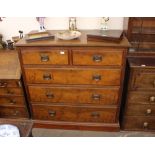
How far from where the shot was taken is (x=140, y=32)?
6.28ft

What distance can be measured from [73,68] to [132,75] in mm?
586

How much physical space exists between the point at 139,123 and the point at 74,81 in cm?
93

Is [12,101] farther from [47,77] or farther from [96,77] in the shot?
[96,77]

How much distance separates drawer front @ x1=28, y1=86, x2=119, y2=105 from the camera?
197 cm

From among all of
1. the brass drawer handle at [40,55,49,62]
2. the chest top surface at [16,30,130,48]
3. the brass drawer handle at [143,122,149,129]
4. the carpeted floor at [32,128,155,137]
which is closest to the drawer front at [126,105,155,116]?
the brass drawer handle at [143,122,149,129]

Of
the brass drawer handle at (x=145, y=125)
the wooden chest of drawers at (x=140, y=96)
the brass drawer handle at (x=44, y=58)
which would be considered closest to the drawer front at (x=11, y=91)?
the brass drawer handle at (x=44, y=58)

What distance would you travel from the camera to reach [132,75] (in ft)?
5.98

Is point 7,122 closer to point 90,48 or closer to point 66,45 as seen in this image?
point 66,45

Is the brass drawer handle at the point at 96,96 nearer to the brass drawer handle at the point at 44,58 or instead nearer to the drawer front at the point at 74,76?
the drawer front at the point at 74,76

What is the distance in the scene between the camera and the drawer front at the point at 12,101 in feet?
6.96

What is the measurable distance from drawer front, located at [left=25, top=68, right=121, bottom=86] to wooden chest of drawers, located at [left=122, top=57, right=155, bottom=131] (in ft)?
0.57

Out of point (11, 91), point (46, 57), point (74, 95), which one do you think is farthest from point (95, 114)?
point (11, 91)
